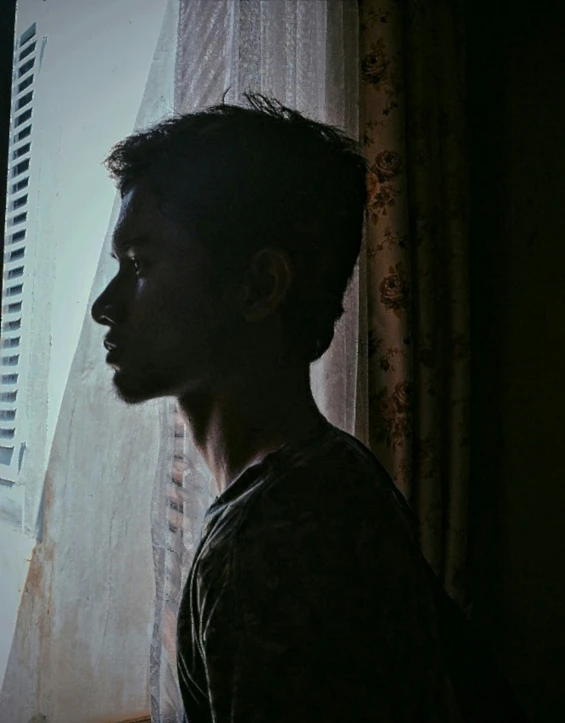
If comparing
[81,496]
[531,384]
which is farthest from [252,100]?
[531,384]

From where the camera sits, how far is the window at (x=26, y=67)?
27.6 inches

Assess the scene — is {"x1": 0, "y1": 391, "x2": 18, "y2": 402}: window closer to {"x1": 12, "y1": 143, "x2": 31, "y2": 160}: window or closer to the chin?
the chin

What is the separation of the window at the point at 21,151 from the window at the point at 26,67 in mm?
71

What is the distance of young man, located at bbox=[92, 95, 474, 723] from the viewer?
20.6 inches

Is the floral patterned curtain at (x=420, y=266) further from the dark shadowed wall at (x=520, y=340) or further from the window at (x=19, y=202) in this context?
the window at (x=19, y=202)

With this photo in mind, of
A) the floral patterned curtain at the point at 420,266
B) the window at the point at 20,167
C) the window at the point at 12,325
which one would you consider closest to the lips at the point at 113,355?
the window at the point at 12,325

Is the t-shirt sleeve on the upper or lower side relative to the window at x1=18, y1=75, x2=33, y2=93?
lower

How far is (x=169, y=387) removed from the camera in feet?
2.13

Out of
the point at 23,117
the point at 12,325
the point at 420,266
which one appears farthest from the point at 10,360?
the point at 420,266

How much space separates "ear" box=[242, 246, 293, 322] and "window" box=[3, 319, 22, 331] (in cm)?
23

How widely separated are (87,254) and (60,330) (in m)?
0.09

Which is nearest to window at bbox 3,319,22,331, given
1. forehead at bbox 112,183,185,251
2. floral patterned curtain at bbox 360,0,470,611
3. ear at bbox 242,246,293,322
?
forehead at bbox 112,183,185,251

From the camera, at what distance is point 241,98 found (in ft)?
2.88

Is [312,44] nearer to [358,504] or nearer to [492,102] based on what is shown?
[492,102]
